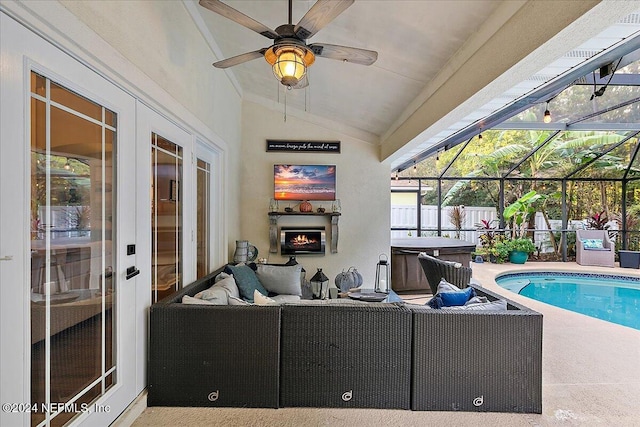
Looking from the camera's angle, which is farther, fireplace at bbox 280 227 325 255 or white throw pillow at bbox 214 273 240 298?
fireplace at bbox 280 227 325 255

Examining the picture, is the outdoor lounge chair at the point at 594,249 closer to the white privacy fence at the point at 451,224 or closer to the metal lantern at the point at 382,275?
the white privacy fence at the point at 451,224

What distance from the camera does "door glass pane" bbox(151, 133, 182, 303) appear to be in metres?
2.58

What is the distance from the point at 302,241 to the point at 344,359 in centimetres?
341

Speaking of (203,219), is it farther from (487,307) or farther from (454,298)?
(487,307)

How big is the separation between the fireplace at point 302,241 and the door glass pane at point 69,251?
12.0 ft

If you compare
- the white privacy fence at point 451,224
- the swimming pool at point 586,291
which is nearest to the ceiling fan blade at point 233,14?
the swimming pool at point 586,291

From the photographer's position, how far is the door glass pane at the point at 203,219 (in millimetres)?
3757

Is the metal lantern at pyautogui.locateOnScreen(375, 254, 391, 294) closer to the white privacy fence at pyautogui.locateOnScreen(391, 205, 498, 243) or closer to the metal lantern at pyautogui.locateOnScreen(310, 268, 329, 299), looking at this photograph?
the metal lantern at pyautogui.locateOnScreen(310, 268, 329, 299)

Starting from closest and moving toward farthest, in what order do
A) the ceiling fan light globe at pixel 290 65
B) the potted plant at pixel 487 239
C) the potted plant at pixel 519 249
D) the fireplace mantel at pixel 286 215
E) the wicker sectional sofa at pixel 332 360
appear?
the ceiling fan light globe at pixel 290 65 < the wicker sectional sofa at pixel 332 360 < the fireplace mantel at pixel 286 215 < the potted plant at pixel 519 249 < the potted plant at pixel 487 239

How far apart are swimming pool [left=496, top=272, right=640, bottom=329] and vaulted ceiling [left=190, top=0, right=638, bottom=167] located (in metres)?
4.54

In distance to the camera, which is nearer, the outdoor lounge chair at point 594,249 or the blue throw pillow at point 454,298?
the blue throw pillow at point 454,298

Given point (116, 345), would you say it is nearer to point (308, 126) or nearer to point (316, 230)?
point (316, 230)

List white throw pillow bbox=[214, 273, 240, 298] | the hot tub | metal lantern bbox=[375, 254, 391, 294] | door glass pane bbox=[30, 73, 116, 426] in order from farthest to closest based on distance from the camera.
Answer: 1. the hot tub
2. metal lantern bbox=[375, 254, 391, 294]
3. white throw pillow bbox=[214, 273, 240, 298]
4. door glass pane bbox=[30, 73, 116, 426]

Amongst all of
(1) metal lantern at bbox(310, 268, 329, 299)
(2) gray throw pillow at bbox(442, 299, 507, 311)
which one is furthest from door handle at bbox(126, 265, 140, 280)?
(2) gray throw pillow at bbox(442, 299, 507, 311)
